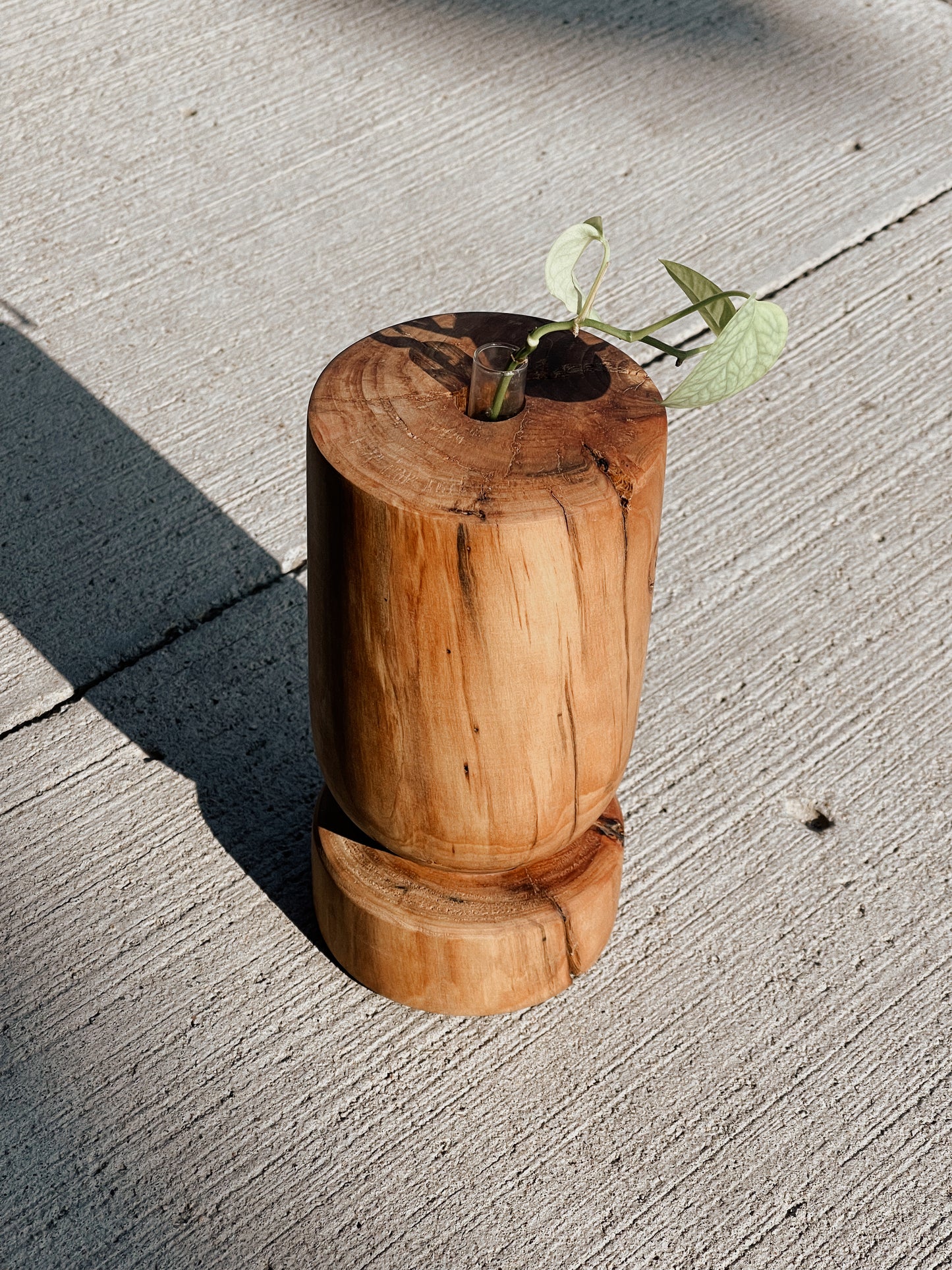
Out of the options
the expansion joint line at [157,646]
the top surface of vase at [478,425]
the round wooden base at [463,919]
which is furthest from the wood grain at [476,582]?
the expansion joint line at [157,646]

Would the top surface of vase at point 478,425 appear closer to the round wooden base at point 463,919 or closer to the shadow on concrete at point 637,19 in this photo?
the round wooden base at point 463,919

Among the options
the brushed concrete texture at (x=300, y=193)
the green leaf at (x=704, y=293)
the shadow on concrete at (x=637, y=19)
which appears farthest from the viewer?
the shadow on concrete at (x=637, y=19)

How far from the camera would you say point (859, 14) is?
3.40 m

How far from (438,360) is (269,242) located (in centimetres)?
145

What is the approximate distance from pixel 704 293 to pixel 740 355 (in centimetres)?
15

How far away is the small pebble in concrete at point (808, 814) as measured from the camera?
1.86 metres

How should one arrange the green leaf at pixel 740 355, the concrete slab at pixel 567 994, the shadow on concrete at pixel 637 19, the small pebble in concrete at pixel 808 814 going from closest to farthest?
the green leaf at pixel 740 355 → the concrete slab at pixel 567 994 → the small pebble in concrete at pixel 808 814 → the shadow on concrete at pixel 637 19

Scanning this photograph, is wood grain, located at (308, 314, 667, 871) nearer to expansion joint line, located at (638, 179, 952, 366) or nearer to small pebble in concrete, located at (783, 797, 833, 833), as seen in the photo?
small pebble in concrete, located at (783, 797, 833, 833)

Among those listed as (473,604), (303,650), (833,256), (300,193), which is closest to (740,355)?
(473,604)

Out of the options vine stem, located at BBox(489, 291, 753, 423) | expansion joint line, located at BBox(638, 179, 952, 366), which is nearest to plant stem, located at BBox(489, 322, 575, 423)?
vine stem, located at BBox(489, 291, 753, 423)

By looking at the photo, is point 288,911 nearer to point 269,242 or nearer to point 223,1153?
point 223,1153

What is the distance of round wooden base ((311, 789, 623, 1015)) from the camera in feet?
5.07

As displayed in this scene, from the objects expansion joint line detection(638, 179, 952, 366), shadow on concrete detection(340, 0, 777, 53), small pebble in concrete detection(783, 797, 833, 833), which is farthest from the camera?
shadow on concrete detection(340, 0, 777, 53)

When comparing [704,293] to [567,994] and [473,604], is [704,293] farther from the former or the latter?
[567,994]
